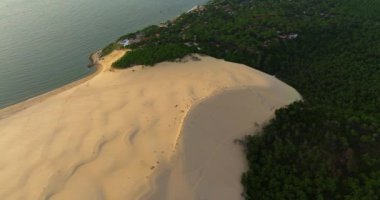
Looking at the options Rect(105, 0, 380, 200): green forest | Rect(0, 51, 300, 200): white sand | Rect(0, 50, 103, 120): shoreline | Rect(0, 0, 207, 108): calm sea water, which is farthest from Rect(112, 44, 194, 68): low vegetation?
Rect(0, 0, 207, 108): calm sea water

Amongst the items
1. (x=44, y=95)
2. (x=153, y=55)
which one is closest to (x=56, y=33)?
(x=44, y=95)

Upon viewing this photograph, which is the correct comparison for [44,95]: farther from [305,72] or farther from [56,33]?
[305,72]

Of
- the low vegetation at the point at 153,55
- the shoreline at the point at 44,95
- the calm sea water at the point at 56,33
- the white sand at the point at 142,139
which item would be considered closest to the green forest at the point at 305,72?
the low vegetation at the point at 153,55

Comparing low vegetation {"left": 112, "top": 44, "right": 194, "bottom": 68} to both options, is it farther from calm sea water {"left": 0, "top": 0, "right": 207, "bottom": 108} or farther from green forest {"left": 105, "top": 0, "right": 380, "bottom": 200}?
calm sea water {"left": 0, "top": 0, "right": 207, "bottom": 108}

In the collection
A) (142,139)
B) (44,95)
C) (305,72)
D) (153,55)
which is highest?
(142,139)

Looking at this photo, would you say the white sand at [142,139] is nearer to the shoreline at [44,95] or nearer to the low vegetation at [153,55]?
the shoreline at [44,95]

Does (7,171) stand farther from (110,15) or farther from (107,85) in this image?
(110,15)

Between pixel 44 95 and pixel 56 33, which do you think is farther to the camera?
pixel 56 33
